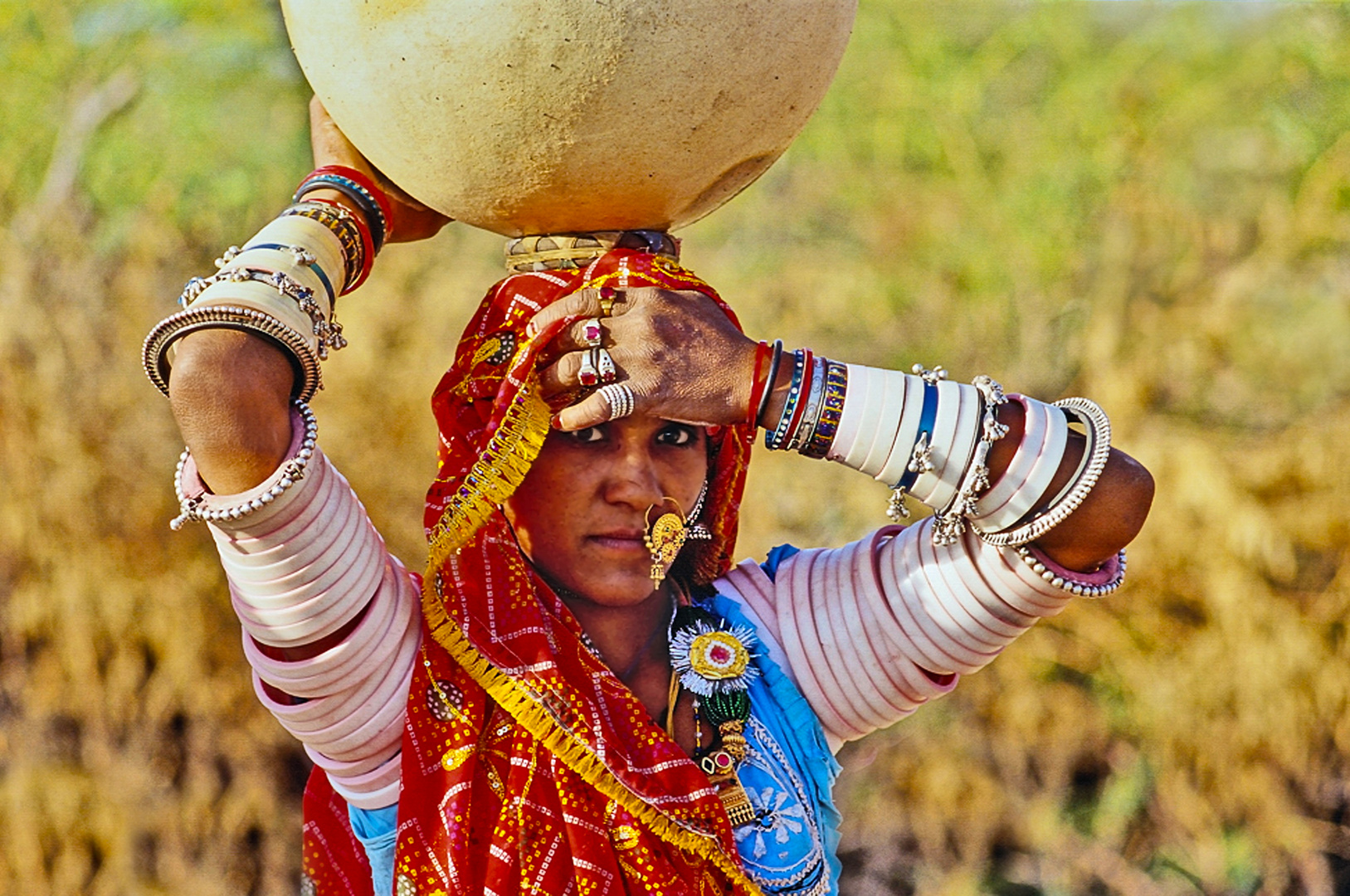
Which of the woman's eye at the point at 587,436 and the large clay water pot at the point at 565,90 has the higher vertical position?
the large clay water pot at the point at 565,90

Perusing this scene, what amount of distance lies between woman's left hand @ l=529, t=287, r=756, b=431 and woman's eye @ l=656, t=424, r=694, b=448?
6.4 inches

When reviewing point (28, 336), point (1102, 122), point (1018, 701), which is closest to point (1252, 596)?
point (1018, 701)

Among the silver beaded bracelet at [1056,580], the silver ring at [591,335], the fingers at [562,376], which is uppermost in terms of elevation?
the silver ring at [591,335]

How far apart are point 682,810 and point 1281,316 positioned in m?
4.17

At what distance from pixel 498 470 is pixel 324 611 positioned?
29cm

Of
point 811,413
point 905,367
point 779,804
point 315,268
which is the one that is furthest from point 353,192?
point 905,367

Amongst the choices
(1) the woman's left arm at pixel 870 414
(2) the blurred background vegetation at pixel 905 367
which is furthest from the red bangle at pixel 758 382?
(2) the blurred background vegetation at pixel 905 367

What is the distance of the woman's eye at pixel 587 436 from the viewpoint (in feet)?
6.11

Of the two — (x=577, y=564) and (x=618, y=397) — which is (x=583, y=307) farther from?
(x=577, y=564)

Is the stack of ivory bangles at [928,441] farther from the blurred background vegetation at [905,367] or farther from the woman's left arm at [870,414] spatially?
the blurred background vegetation at [905,367]

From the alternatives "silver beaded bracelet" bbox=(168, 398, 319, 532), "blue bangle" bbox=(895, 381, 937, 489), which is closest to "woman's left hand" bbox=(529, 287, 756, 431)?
"blue bangle" bbox=(895, 381, 937, 489)

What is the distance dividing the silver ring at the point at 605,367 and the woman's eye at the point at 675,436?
0.22 meters

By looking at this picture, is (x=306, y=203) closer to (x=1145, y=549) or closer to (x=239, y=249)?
(x=239, y=249)

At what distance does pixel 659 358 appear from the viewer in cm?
170
